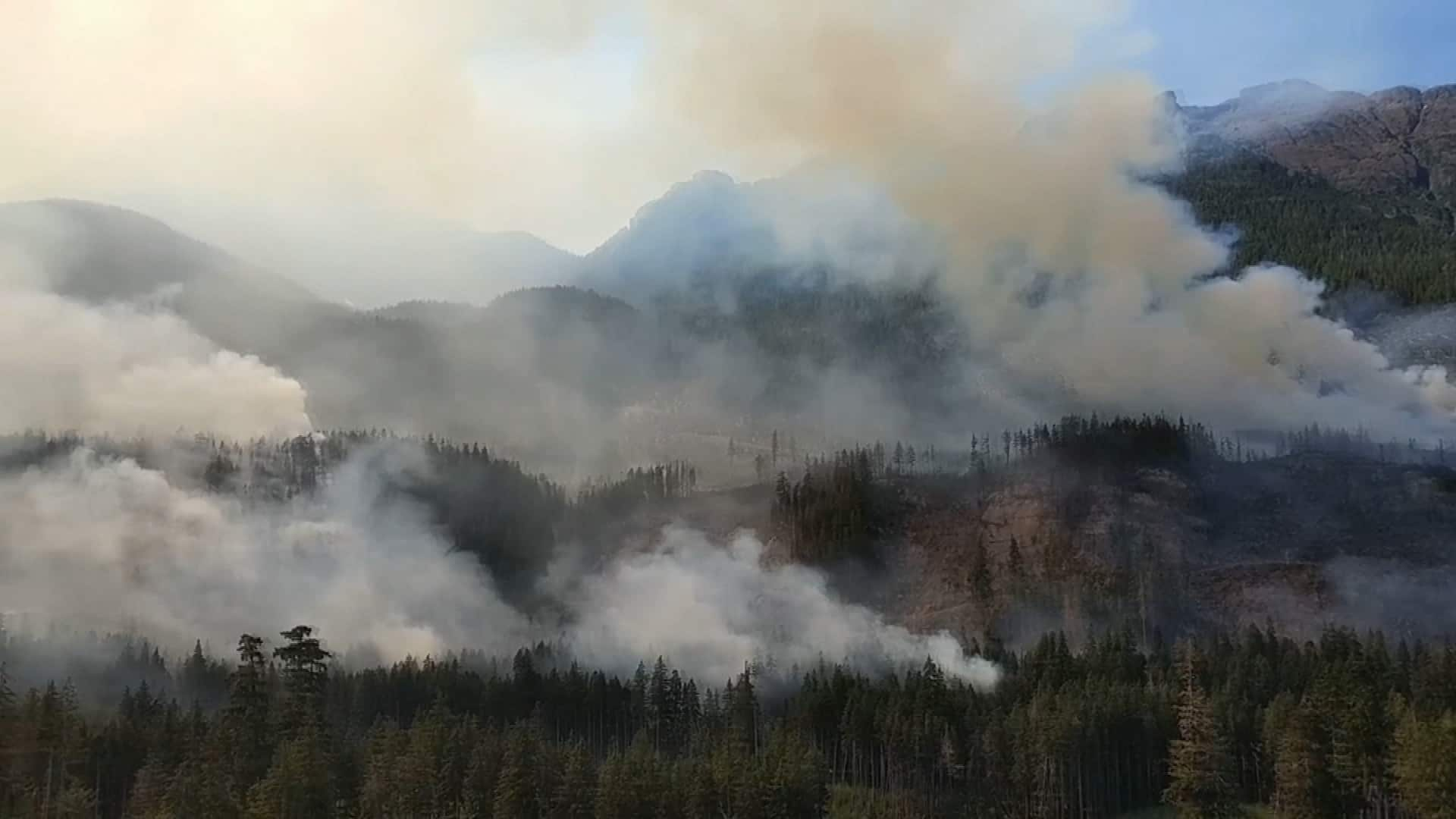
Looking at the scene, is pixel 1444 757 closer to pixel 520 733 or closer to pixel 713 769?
pixel 713 769

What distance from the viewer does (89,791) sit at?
15400 centimetres

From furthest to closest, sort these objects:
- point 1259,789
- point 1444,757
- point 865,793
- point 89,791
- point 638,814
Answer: point 865,793 → point 1259,789 → point 89,791 → point 638,814 → point 1444,757

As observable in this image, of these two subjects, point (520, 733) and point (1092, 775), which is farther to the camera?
point (1092, 775)

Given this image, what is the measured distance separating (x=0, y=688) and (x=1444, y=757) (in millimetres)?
143063

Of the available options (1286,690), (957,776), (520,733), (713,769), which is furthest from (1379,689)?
(520,733)

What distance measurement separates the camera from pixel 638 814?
14212 centimetres

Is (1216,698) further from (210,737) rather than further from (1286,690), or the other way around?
(210,737)

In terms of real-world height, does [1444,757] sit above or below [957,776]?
above

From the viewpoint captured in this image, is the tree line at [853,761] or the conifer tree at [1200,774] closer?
the conifer tree at [1200,774]

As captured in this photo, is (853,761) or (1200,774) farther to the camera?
(853,761)

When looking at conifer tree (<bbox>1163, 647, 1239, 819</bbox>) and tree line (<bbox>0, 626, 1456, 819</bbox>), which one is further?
tree line (<bbox>0, 626, 1456, 819</bbox>)

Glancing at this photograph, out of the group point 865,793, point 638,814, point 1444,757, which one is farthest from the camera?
point 865,793

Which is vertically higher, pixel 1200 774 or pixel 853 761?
pixel 1200 774

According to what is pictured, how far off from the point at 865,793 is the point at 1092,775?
104 feet
